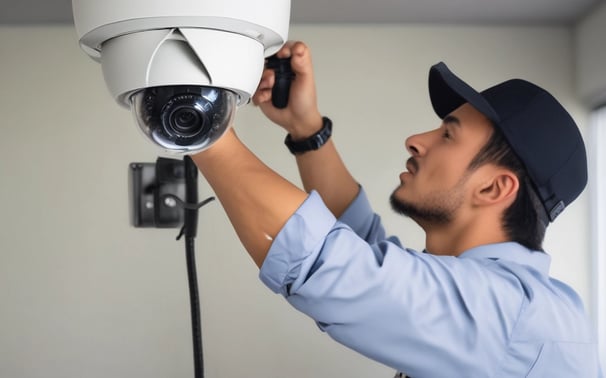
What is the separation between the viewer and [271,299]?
6.29ft

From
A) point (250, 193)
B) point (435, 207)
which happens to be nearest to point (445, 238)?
point (435, 207)

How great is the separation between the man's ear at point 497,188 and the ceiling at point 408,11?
85cm

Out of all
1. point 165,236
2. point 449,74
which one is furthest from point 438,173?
point 165,236

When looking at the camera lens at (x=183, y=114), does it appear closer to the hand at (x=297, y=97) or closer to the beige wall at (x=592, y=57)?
the hand at (x=297, y=97)

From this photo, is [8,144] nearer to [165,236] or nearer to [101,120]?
[101,120]

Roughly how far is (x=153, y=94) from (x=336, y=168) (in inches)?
25.1

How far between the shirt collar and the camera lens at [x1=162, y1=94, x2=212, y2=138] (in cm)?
51

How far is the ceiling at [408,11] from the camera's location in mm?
1720

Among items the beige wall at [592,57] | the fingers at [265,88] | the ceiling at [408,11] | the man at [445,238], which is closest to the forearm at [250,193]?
the man at [445,238]

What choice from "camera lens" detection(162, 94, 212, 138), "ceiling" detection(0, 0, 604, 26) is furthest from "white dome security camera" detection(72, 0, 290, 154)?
"ceiling" detection(0, 0, 604, 26)

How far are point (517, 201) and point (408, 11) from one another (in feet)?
3.08

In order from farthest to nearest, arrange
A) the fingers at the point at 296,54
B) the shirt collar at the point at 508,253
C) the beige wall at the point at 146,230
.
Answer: the beige wall at the point at 146,230 → the shirt collar at the point at 508,253 → the fingers at the point at 296,54

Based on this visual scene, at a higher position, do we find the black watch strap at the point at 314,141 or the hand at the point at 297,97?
the hand at the point at 297,97

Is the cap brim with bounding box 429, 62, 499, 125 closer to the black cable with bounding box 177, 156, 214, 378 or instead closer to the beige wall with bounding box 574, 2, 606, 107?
the black cable with bounding box 177, 156, 214, 378
